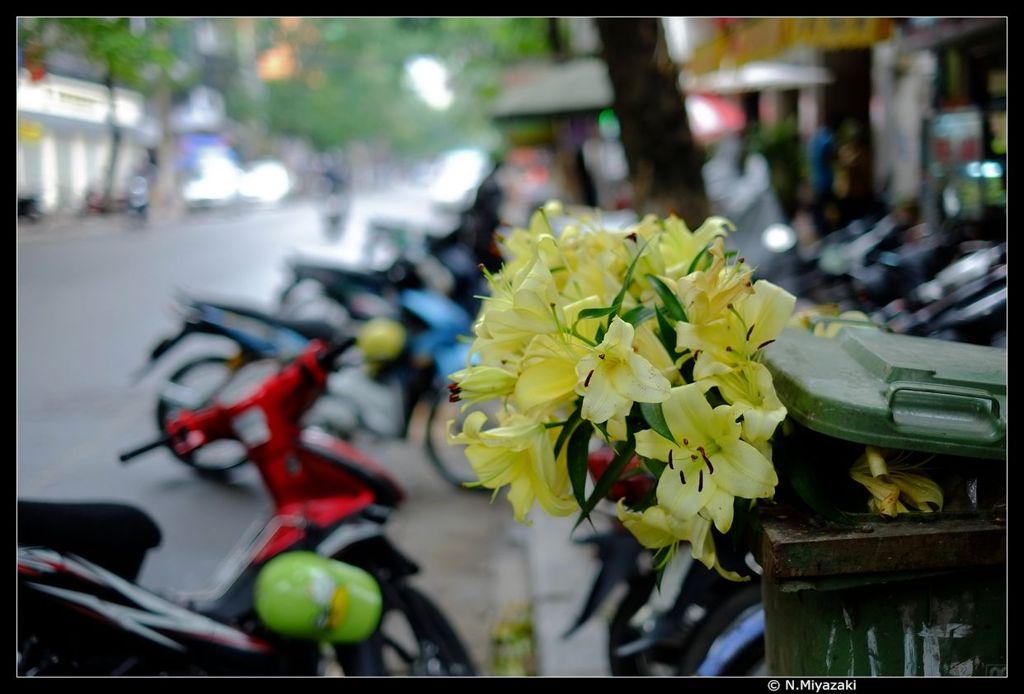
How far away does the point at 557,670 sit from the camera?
12.4 ft

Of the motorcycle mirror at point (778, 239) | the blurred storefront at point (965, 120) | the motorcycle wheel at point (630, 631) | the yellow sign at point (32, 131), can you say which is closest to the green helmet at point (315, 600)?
the motorcycle wheel at point (630, 631)

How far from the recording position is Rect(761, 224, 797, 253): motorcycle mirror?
6953 millimetres

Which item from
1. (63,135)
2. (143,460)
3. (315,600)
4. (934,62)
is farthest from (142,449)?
(934,62)

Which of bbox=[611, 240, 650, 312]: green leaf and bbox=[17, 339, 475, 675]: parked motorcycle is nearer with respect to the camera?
bbox=[611, 240, 650, 312]: green leaf

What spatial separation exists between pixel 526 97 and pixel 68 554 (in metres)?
11.3

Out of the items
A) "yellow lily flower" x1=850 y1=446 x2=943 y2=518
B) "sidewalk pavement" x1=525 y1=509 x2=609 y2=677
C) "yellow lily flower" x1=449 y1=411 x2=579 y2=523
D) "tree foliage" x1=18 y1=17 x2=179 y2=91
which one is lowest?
"sidewalk pavement" x1=525 y1=509 x2=609 y2=677

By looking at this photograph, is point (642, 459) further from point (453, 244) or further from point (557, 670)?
point (453, 244)

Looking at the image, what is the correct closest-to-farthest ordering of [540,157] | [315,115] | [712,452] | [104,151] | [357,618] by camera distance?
[712,452] < [357,618] < [104,151] < [540,157] < [315,115]

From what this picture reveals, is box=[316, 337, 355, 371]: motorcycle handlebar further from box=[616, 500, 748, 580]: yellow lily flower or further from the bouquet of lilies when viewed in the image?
box=[616, 500, 748, 580]: yellow lily flower

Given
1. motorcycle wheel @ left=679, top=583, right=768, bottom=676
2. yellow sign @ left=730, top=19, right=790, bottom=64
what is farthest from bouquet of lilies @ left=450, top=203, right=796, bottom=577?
yellow sign @ left=730, top=19, right=790, bottom=64

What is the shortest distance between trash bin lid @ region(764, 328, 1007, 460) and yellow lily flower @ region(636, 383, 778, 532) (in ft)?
0.53

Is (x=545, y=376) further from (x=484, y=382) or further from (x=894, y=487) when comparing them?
(x=894, y=487)

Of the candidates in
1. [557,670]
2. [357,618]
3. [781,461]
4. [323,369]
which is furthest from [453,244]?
[781,461]

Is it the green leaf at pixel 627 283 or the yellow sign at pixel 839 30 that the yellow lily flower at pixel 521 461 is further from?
the yellow sign at pixel 839 30
